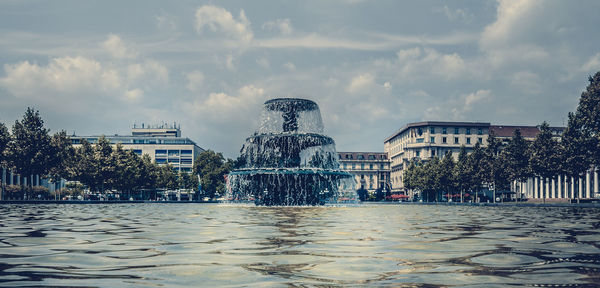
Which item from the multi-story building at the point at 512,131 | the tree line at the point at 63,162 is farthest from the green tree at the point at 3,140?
the multi-story building at the point at 512,131

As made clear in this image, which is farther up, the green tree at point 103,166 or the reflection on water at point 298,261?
the green tree at point 103,166

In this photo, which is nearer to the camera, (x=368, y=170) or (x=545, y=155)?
(x=545, y=155)

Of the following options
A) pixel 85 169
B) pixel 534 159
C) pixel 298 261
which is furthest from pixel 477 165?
pixel 298 261

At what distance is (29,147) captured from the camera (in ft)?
228

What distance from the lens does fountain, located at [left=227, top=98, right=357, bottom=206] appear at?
4572 centimetres

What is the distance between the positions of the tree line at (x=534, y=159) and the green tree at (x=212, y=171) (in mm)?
43199

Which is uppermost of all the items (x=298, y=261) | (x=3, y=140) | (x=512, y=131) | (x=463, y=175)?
(x=512, y=131)

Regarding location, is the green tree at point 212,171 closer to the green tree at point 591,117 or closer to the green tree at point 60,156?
the green tree at point 60,156

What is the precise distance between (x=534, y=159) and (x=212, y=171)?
3013 inches

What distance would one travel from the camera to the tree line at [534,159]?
60.1 metres

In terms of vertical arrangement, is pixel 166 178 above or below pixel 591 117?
below

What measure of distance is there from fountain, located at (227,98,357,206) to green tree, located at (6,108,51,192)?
112 ft

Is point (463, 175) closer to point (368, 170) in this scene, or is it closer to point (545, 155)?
point (545, 155)

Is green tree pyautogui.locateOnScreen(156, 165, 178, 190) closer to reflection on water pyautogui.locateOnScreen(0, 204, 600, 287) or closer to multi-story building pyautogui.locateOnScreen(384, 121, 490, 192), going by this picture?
multi-story building pyautogui.locateOnScreen(384, 121, 490, 192)
